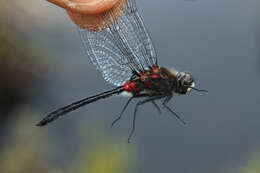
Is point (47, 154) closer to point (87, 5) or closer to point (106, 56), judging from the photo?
point (106, 56)

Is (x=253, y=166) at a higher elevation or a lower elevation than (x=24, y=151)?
lower

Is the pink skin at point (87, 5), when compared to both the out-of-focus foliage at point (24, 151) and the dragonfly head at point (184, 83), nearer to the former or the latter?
the dragonfly head at point (184, 83)

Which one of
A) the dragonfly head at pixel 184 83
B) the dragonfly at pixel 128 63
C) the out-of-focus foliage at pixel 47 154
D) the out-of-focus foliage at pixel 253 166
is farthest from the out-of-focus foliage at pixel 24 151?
the dragonfly head at pixel 184 83

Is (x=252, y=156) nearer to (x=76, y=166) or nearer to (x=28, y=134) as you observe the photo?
(x=76, y=166)

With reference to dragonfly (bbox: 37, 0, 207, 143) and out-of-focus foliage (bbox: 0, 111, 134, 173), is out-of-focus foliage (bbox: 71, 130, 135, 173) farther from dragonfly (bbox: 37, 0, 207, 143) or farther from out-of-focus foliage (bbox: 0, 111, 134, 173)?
dragonfly (bbox: 37, 0, 207, 143)

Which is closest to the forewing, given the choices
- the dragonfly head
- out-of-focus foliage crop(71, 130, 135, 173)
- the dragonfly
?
the dragonfly

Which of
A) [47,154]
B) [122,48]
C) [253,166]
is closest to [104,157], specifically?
[47,154]
